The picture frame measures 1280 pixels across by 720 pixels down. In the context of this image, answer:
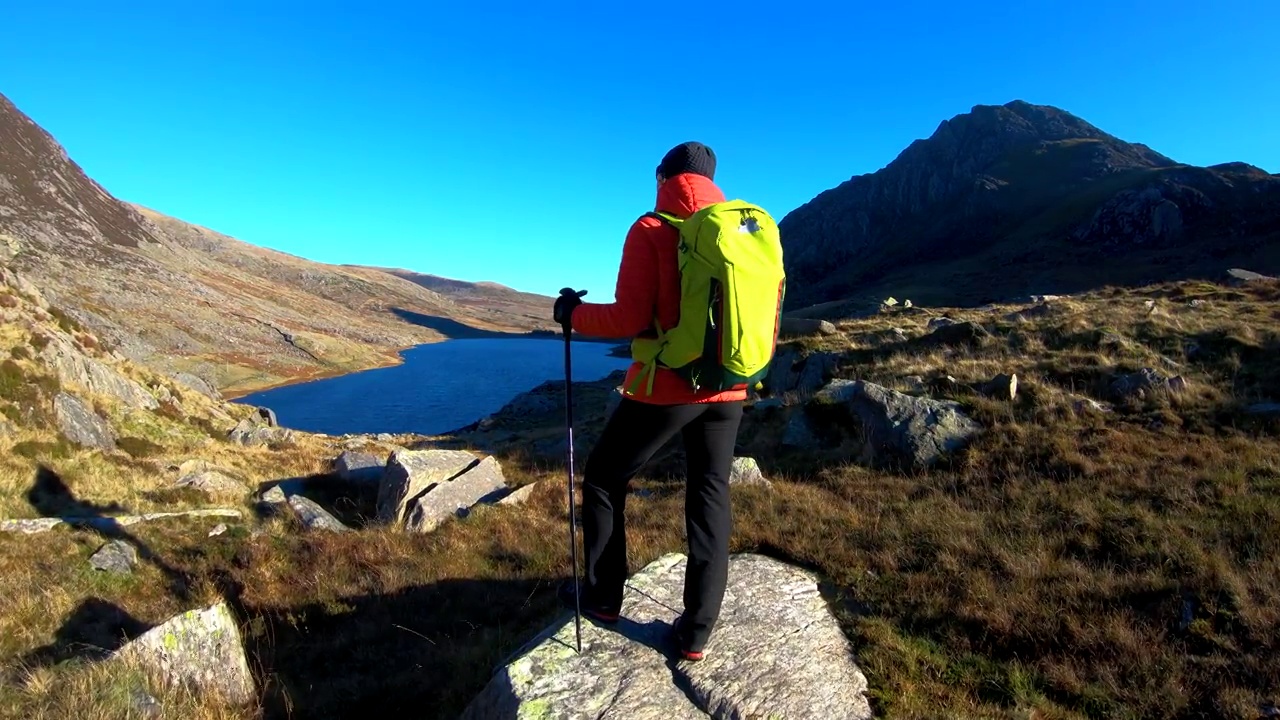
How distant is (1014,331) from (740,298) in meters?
15.2

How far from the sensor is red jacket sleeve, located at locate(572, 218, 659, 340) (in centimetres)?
339

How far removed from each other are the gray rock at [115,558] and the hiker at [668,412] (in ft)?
26.2

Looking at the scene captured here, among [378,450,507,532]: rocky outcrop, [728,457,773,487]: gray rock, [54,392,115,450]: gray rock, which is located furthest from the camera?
[54,392,115,450]: gray rock

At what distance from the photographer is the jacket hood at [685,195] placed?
11.4ft

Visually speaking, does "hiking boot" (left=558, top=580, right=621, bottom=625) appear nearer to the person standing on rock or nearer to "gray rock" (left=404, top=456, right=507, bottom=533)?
the person standing on rock

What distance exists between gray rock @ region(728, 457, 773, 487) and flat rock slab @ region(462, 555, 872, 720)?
14.0ft

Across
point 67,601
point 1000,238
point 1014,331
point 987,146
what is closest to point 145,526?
point 67,601

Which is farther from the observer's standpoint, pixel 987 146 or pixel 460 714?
pixel 987 146

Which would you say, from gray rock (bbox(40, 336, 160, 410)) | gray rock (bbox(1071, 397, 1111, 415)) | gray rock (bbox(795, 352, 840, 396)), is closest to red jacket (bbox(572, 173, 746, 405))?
gray rock (bbox(1071, 397, 1111, 415))

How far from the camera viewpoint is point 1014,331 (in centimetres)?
1529

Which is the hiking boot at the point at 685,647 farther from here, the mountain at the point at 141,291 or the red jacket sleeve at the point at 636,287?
the mountain at the point at 141,291

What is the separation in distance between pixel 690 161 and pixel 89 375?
22324 mm

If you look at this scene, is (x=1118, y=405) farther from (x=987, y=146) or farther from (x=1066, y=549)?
(x=987, y=146)

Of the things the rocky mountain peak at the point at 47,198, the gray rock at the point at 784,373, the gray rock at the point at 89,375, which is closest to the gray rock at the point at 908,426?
the gray rock at the point at 784,373
